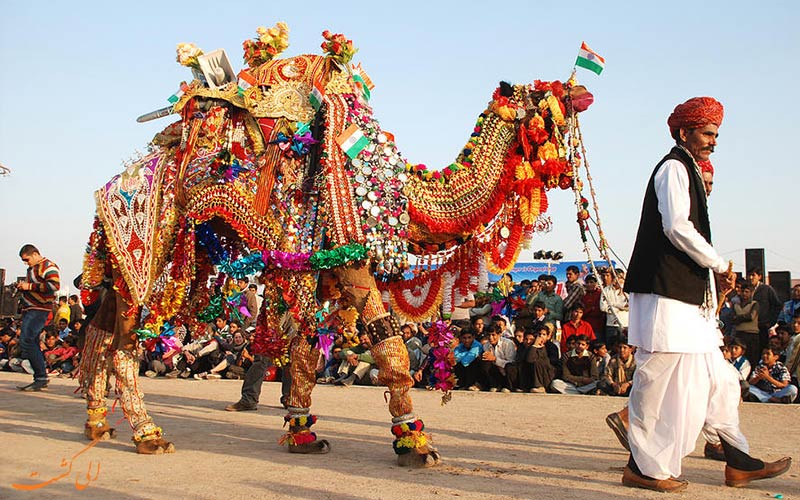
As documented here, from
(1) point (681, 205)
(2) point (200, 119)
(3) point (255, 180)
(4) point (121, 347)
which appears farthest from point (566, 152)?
(4) point (121, 347)

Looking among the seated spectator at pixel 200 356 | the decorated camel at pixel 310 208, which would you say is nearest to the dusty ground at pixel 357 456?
the decorated camel at pixel 310 208

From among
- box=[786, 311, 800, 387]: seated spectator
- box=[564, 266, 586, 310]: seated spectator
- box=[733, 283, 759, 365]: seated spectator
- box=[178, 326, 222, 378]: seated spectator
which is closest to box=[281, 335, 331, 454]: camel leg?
box=[786, 311, 800, 387]: seated spectator

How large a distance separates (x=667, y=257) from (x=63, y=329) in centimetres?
1602

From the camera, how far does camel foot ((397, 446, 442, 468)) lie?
5.50m

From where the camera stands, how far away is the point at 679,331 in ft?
15.5

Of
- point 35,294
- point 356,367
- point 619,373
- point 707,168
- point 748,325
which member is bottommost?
point 356,367

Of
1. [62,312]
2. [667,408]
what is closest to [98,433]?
[667,408]

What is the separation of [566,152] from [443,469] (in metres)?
2.54

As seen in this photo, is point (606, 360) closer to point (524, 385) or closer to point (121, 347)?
point (524, 385)

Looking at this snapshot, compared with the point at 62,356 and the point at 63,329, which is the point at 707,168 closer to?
the point at 62,356

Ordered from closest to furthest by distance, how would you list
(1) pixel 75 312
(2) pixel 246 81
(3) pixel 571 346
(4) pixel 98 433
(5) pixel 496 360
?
(2) pixel 246 81, (4) pixel 98 433, (3) pixel 571 346, (5) pixel 496 360, (1) pixel 75 312

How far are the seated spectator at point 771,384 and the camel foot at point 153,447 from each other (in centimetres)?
710

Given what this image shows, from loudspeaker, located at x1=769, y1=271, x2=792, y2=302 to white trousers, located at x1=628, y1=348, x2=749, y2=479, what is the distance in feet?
35.1

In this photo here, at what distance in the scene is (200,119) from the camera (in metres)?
6.58
